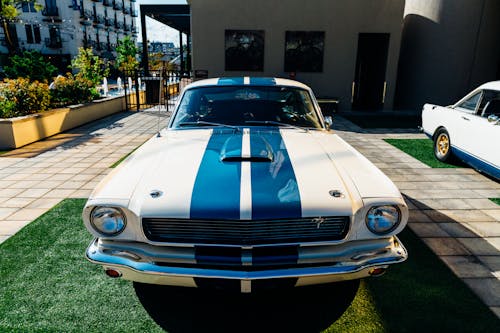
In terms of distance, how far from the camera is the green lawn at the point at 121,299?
8.58 feet

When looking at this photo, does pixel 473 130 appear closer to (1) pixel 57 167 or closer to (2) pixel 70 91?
(1) pixel 57 167

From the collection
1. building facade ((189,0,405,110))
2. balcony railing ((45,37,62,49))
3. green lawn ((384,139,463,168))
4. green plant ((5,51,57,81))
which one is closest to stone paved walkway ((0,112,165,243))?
green plant ((5,51,57,81))

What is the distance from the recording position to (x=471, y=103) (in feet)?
20.2

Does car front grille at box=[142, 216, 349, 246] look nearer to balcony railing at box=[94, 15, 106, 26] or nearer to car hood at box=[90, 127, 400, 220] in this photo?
car hood at box=[90, 127, 400, 220]

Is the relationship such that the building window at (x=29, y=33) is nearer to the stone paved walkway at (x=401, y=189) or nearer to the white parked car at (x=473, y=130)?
the stone paved walkway at (x=401, y=189)

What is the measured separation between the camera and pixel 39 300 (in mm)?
2885

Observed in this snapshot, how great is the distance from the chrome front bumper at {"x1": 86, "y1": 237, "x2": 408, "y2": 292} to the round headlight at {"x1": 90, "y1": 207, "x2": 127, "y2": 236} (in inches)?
4.3

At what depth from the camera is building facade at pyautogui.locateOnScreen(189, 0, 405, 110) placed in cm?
1244

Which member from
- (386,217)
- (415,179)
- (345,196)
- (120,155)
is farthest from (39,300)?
(415,179)

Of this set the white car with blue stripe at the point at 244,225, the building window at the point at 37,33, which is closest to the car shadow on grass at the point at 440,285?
the white car with blue stripe at the point at 244,225

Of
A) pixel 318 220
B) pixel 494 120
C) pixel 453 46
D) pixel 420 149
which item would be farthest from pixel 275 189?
pixel 453 46

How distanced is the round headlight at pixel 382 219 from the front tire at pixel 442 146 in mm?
4940

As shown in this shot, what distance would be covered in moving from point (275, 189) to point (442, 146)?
19.0 ft

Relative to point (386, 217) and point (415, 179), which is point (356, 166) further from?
point (415, 179)
